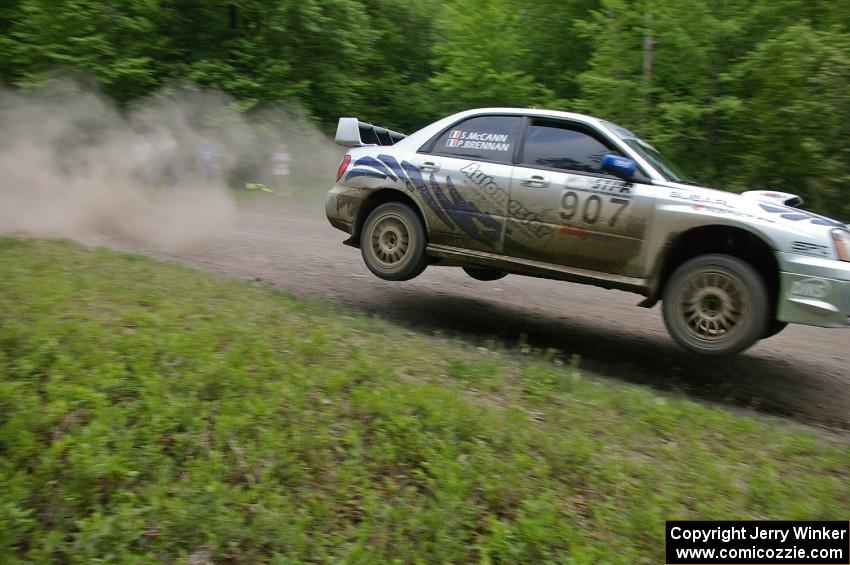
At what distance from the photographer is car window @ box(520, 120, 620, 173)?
6168mm

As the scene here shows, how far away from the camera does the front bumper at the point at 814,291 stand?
5.15 metres

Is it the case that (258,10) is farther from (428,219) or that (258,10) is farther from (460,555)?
(460,555)

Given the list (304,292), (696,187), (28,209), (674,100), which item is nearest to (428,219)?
(304,292)

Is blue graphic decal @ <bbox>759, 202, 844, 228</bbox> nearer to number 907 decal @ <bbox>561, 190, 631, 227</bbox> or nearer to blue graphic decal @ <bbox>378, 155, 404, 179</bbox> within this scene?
number 907 decal @ <bbox>561, 190, 631, 227</bbox>

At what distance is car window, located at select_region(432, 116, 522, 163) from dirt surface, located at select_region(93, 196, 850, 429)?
1.83 meters

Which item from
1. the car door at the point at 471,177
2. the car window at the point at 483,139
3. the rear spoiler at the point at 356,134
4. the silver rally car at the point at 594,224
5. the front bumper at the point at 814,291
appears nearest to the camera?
the front bumper at the point at 814,291

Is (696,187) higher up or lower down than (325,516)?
higher up

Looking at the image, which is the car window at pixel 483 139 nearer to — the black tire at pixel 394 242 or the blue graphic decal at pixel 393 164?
the blue graphic decal at pixel 393 164

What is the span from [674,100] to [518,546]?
46.2 ft

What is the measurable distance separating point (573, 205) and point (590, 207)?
0.50 feet

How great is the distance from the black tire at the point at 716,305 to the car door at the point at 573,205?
418mm

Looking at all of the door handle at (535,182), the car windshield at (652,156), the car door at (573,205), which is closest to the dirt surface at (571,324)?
the car door at (573,205)

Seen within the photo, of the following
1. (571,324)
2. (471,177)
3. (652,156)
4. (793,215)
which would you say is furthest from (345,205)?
(793,215)

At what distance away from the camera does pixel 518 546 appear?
11.8 ft
